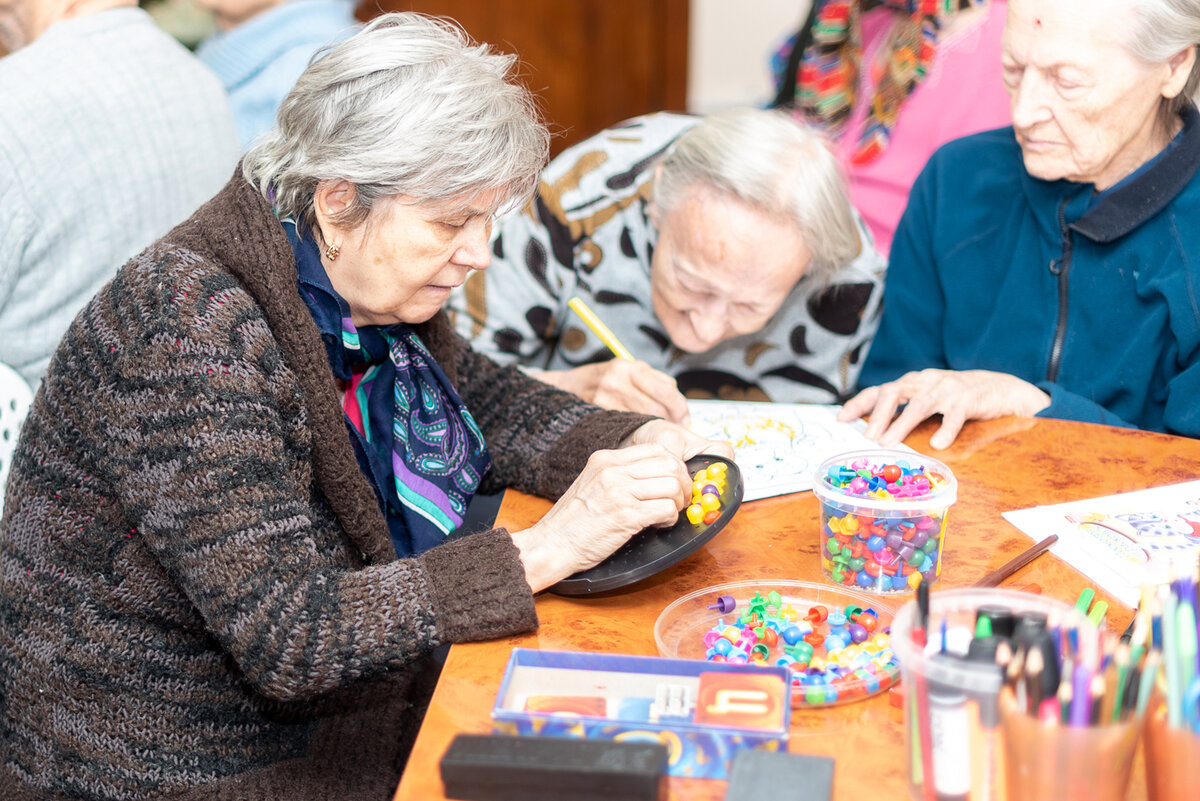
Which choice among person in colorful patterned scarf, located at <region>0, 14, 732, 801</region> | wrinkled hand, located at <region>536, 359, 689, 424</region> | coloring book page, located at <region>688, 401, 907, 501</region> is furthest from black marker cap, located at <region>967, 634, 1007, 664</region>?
wrinkled hand, located at <region>536, 359, 689, 424</region>

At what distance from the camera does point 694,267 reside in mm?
1926

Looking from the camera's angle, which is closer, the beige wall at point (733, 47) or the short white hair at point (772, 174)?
the short white hair at point (772, 174)

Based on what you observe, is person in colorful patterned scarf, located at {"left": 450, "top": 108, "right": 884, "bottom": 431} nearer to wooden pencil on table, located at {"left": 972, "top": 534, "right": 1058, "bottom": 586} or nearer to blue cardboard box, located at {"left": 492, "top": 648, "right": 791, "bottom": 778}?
wooden pencil on table, located at {"left": 972, "top": 534, "right": 1058, "bottom": 586}

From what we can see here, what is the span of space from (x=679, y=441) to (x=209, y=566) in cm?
62

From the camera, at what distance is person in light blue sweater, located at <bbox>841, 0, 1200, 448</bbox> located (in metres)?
1.62

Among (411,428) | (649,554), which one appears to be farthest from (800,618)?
(411,428)

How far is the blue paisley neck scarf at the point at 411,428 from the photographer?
4.71 ft

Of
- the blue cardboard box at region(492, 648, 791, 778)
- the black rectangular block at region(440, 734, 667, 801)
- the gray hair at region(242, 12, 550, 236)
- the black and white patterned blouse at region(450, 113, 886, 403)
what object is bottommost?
the black and white patterned blouse at region(450, 113, 886, 403)

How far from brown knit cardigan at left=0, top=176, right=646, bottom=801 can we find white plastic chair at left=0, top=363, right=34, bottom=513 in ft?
0.89

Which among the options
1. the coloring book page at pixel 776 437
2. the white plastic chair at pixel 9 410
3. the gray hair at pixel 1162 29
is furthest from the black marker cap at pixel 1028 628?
the white plastic chair at pixel 9 410

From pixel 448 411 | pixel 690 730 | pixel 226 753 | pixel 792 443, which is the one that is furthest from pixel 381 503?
pixel 690 730

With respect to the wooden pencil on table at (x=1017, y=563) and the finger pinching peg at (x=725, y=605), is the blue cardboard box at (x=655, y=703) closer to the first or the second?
the finger pinching peg at (x=725, y=605)

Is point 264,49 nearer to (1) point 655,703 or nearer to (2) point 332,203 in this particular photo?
(2) point 332,203

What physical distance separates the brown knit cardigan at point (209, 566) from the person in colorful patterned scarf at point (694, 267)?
0.70m
